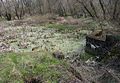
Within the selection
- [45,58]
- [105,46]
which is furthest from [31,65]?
[105,46]

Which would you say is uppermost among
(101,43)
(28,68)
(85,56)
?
(28,68)

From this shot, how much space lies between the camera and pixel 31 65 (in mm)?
6145

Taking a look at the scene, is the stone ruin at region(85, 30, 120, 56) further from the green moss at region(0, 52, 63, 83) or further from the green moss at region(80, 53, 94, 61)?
the green moss at region(0, 52, 63, 83)

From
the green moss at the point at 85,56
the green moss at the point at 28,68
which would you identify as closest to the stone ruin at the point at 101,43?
the green moss at the point at 85,56

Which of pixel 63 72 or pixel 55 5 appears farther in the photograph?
pixel 55 5

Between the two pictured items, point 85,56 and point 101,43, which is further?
point 101,43

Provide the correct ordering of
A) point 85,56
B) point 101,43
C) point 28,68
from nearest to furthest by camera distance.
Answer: point 28,68
point 85,56
point 101,43

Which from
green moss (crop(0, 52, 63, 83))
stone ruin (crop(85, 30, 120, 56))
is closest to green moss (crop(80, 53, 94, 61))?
stone ruin (crop(85, 30, 120, 56))

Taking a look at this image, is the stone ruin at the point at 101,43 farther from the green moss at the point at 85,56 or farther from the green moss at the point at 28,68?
the green moss at the point at 28,68

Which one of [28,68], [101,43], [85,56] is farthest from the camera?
[101,43]

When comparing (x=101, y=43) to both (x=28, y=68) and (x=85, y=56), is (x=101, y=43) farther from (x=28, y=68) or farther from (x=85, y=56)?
(x=28, y=68)

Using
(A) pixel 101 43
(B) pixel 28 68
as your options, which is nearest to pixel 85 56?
(A) pixel 101 43

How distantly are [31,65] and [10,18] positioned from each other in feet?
82.0

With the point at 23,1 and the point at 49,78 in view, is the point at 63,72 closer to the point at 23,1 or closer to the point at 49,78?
the point at 49,78
